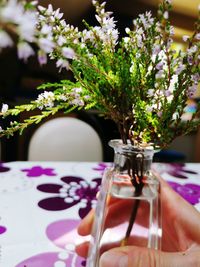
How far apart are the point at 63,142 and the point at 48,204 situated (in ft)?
2.09

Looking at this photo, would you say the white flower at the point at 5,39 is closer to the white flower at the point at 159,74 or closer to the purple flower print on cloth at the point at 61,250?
the white flower at the point at 159,74

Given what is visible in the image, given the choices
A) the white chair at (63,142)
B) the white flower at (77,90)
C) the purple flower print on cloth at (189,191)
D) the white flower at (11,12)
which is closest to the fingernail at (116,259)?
the white flower at (77,90)

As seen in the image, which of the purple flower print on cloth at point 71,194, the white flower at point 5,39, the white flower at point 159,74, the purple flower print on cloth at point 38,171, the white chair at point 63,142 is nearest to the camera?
the white flower at point 5,39

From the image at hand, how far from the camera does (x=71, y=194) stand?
2.77 feet

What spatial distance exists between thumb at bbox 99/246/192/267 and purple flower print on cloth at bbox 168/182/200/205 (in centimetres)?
47

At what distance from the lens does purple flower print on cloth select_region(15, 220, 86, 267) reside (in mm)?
534

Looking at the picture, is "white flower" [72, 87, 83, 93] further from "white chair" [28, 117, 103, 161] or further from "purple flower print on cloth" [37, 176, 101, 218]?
"white chair" [28, 117, 103, 161]

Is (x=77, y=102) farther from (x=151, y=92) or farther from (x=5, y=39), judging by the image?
(x=5, y=39)

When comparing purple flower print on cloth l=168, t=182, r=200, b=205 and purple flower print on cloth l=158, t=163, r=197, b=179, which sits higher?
purple flower print on cloth l=158, t=163, r=197, b=179

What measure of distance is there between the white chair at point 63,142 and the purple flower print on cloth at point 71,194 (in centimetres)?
42

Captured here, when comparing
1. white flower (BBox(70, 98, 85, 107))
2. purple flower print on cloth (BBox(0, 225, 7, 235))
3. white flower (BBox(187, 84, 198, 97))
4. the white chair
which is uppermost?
white flower (BBox(187, 84, 198, 97))

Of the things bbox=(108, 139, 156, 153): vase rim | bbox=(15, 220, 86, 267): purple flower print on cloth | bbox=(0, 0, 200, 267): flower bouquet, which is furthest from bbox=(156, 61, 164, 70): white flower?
bbox=(15, 220, 86, 267): purple flower print on cloth

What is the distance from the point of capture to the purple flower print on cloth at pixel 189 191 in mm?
864

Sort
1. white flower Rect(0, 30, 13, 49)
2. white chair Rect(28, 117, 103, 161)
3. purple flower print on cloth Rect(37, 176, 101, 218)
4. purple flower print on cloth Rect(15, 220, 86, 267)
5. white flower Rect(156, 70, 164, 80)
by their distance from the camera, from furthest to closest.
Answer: white chair Rect(28, 117, 103, 161) < purple flower print on cloth Rect(37, 176, 101, 218) < purple flower print on cloth Rect(15, 220, 86, 267) < white flower Rect(156, 70, 164, 80) < white flower Rect(0, 30, 13, 49)
